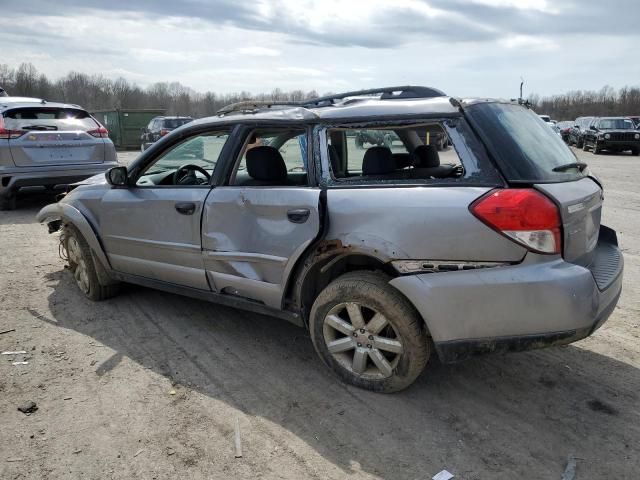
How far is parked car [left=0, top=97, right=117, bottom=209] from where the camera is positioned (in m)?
8.22

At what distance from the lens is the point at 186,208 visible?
3764 mm

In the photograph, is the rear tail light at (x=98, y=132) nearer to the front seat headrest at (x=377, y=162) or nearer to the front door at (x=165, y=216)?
the front door at (x=165, y=216)

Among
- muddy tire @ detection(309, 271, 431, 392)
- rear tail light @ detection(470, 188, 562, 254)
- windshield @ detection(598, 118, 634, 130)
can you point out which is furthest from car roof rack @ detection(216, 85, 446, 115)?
windshield @ detection(598, 118, 634, 130)

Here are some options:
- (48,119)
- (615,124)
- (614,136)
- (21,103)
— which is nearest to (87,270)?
(48,119)

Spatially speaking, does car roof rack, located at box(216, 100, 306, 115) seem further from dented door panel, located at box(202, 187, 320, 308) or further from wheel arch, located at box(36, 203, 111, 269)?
wheel arch, located at box(36, 203, 111, 269)

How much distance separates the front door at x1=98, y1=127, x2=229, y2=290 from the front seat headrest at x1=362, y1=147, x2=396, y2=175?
1126mm

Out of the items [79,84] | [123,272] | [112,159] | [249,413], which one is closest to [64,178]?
[112,159]

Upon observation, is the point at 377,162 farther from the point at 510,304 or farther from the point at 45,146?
the point at 45,146

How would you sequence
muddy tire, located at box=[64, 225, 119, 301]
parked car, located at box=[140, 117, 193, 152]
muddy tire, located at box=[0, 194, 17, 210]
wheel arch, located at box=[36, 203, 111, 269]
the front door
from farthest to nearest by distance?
1. parked car, located at box=[140, 117, 193, 152]
2. muddy tire, located at box=[0, 194, 17, 210]
3. muddy tire, located at box=[64, 225, 119, 301]
4. wheel arch, located at box=[36, 203, 111, 269]
5. the front door

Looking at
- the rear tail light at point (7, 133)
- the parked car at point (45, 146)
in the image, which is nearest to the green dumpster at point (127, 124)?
the parked car at point (45, 146)

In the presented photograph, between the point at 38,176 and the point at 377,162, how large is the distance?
Answer: 7.13 meters

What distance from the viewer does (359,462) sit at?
2537 millimetres

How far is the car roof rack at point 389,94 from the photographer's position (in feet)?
10.5

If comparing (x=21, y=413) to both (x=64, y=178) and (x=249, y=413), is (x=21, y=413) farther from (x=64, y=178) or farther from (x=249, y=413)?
(x=64, y=178)
